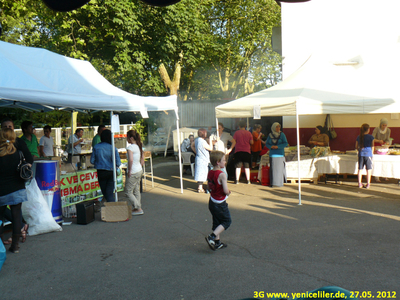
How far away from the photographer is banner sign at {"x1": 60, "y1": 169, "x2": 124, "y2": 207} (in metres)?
7.58

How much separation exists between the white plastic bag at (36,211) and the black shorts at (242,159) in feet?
19.5

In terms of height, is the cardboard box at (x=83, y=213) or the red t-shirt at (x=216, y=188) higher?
the red t-shirt at (x=216, y=188)

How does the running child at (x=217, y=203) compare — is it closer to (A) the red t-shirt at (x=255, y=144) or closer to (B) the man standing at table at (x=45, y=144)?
(B) the man standing at table at (x=45, y=144)

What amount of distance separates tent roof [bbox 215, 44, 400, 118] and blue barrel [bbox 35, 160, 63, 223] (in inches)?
192

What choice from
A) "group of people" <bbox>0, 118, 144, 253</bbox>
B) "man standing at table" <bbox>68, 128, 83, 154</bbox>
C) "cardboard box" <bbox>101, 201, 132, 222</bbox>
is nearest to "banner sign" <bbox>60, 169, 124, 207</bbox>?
"group of people" <bbox>0, 118, 144, 253</bbox>

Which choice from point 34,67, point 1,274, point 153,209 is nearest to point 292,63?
point 153,209

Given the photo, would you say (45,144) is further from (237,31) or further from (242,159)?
(237,31)

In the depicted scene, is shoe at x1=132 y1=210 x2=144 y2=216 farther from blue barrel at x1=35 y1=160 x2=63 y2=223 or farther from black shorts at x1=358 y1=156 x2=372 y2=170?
black shorts at x1=358 y1=156 x2=372 y2=170

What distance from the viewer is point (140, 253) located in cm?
536

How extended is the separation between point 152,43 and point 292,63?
25.1 ft

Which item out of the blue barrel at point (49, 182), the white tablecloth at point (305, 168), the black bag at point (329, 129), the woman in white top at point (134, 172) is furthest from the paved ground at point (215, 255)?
the black bag at point (329, 129)

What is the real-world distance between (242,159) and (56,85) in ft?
18.8

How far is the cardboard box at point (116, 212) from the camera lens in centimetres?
721

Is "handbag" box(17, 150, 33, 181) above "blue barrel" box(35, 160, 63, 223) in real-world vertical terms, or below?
above
